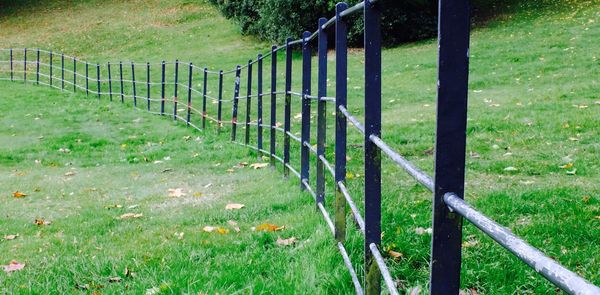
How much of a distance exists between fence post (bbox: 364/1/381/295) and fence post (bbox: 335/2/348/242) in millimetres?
897

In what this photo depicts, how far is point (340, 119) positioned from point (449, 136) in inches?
94.4

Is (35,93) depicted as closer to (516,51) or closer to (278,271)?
(516,51)

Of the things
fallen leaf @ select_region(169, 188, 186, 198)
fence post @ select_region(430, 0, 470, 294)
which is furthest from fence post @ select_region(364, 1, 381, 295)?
fallen leaf @ select_region(169, 188, 186, 198)

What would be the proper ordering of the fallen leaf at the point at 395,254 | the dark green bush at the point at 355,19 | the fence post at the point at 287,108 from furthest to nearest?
1. the dark green bush at the point at 355,19
2. the fence post at the point at 287,108
3. the fallen leaf at the point at 395,254

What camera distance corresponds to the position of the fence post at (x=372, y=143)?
248 centimetres

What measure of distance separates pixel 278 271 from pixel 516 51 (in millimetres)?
13778

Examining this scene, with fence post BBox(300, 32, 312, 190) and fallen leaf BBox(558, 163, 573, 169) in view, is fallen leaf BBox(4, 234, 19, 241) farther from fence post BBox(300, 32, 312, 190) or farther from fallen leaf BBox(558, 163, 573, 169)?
fallen leaf BBox(558, 163, 573, 169)

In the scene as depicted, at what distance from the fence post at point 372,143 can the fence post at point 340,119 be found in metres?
0.90

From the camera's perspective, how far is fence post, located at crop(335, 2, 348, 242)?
12.0 feet

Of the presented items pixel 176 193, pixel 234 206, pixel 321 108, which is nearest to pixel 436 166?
pixel 321 108

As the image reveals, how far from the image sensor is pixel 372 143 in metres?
2.59

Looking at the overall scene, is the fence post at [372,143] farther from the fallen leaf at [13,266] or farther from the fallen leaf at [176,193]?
the fallen leaf at [176,193]

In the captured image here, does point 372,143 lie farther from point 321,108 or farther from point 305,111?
point 305,111

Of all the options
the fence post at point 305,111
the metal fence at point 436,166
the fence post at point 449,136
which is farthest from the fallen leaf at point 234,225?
the fence post at point 449,136
